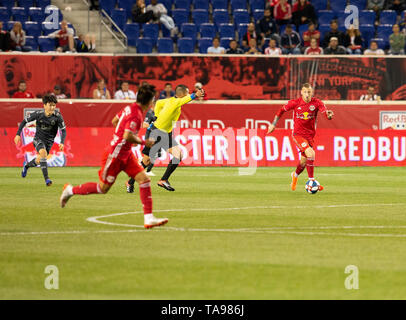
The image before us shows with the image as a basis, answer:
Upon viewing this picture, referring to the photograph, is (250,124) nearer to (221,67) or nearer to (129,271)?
(221,67)

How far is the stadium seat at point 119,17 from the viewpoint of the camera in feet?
107

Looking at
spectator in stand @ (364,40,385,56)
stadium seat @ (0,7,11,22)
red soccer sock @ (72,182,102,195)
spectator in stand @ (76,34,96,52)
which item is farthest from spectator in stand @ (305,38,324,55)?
red soccer sock @ (72,182,102,195)

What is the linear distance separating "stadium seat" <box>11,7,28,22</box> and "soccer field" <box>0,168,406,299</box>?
47.8ft

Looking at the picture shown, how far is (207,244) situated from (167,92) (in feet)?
58.1

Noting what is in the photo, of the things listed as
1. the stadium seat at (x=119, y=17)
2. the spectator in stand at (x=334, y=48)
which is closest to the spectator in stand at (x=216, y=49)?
the spectator in stand at (x=334, y=48)

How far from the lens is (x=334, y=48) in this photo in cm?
3028

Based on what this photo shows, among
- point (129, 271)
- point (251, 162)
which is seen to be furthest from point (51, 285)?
point (251, 162)

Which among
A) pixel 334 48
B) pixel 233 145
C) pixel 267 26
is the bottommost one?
pixel 233 145

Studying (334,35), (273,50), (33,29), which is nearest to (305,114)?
(273,50)

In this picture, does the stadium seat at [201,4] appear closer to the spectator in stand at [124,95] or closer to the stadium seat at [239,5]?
the stadium seat at [239,5]

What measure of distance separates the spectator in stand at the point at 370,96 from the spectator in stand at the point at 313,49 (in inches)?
85.7

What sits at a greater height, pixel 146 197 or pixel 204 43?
pixel 204 43

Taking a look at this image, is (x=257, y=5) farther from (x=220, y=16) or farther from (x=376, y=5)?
(x=376, y=5)

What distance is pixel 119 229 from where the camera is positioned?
39.7 ft
